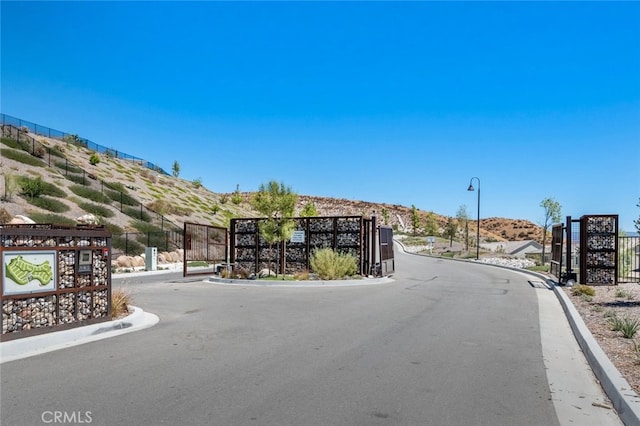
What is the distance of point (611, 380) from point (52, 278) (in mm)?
8607

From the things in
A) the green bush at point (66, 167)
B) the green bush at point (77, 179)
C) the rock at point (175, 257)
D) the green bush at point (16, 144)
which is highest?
the green bush at point (16, 144)

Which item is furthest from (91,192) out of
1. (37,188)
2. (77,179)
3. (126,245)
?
(126,245)

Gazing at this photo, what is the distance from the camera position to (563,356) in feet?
27.3

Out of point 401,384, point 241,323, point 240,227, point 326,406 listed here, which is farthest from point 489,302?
point 240,227

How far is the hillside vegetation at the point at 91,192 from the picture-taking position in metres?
34.7

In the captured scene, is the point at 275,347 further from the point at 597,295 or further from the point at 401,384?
the point at 597,295

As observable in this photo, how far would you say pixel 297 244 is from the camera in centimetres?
2436

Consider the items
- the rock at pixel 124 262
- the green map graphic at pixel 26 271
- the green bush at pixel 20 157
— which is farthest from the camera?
the green bush at pixel 20 157

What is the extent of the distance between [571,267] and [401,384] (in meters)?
18.1

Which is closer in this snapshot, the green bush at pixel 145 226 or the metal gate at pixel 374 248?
the metal gate at pixel 374 248

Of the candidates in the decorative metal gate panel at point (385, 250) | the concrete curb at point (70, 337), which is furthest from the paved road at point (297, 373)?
the decorative metal gate panel at point (385, 250)

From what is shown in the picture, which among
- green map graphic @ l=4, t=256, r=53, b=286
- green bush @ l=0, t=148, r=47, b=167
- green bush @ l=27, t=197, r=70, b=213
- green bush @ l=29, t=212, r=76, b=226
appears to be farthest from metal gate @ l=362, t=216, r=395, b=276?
green bush @ l=0, t=148, r=47, b=167

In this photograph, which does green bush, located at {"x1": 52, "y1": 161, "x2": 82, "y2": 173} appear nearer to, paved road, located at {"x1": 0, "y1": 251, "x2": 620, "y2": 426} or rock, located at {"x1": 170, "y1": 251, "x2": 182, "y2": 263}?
rock, located at {"x1": 170, "y1": 251, "x2": 182, "y2": 263}

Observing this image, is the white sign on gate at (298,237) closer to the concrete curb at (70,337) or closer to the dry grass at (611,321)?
the dry grass at (611,321)
